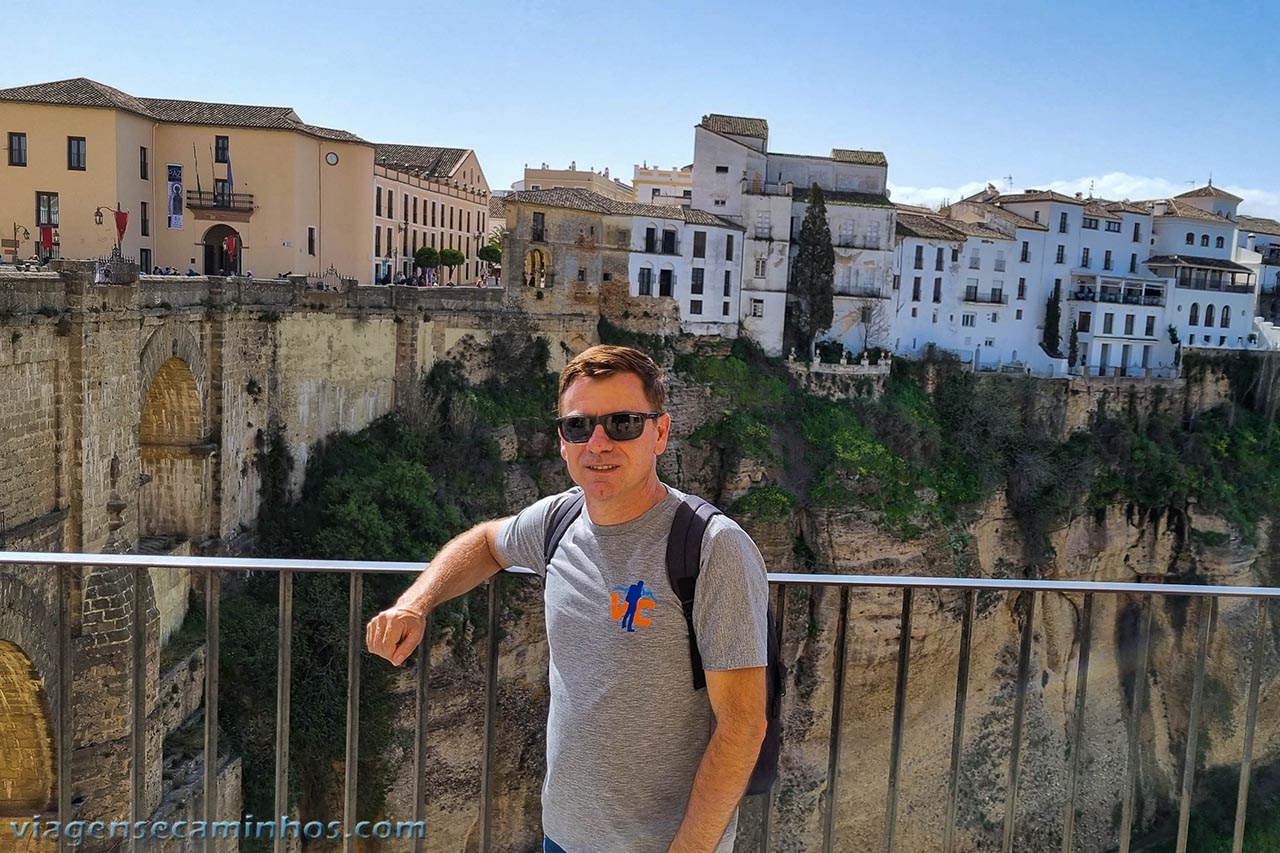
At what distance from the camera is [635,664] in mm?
2928

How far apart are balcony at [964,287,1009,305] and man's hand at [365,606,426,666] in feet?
122

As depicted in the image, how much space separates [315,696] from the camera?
57.7ft

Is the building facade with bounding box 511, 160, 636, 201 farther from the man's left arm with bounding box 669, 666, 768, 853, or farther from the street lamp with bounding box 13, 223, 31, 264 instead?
the man's left arm with bounding box 669, 666, 768, 853

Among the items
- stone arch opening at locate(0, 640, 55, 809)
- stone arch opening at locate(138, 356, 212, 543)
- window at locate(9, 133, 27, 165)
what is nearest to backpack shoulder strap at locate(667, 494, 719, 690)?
stone arch opening at locate(0, 640, 55, 809)

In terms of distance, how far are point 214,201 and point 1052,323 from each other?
28.8 meters

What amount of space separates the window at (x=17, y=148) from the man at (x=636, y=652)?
26767 mm

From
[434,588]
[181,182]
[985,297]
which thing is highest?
[181,182]

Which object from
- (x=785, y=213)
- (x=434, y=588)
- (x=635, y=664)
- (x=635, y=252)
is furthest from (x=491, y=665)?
(x=785, y=213)

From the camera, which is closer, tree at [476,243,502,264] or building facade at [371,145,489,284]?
building facade at [371,145,489,284]

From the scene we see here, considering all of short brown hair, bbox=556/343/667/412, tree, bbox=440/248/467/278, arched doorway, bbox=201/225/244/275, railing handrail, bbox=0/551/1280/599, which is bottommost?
railing handrail, bbox=0/551/1280/599

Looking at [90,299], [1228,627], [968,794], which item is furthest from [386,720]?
[1228,627]

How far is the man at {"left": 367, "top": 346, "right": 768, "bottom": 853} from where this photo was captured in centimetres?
281

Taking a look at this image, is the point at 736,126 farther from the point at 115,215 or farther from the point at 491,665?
the point at 491,665

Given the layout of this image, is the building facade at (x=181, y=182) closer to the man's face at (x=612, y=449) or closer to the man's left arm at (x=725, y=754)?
the man's face at (x=612, y=449)
